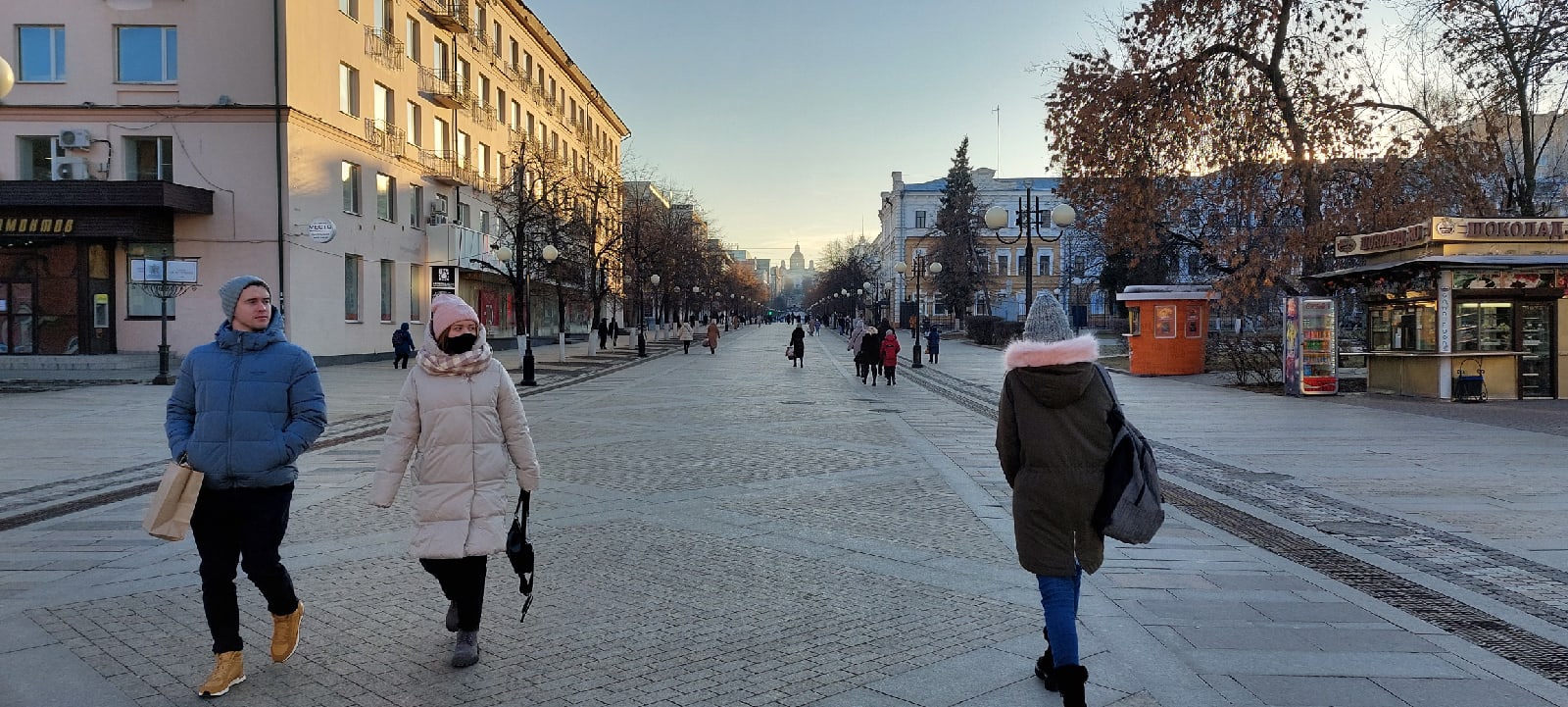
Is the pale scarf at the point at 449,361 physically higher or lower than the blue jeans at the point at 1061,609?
higher

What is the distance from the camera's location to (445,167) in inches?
1553

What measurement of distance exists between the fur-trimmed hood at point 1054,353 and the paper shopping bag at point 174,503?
342 centimetres

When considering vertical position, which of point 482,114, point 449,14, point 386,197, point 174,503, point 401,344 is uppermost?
point 449,14

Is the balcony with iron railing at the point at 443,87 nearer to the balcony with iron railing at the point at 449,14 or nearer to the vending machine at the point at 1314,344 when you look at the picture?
the balcony with iron railing at the point at 449,14

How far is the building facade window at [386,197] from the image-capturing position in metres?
34.4

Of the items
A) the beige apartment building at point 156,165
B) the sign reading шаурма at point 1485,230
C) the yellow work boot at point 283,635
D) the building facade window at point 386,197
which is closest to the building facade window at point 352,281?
the beige apartment building at point 156,165

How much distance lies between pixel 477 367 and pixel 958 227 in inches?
2974

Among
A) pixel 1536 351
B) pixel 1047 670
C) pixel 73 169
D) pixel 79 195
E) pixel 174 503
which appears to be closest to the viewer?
pixel 174 503

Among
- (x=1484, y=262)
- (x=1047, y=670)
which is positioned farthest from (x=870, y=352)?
(x=1047, y=670)

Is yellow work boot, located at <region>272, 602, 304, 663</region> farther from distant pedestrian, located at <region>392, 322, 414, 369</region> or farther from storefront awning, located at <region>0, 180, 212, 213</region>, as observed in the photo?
distant pedestrian, located at <region>392, 322, 414, 369</region>

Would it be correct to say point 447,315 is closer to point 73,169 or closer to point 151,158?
point 151,158

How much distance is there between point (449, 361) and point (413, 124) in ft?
119

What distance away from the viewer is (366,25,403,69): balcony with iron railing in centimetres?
3309

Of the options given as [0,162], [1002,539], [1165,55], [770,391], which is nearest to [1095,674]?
[1002,539]
